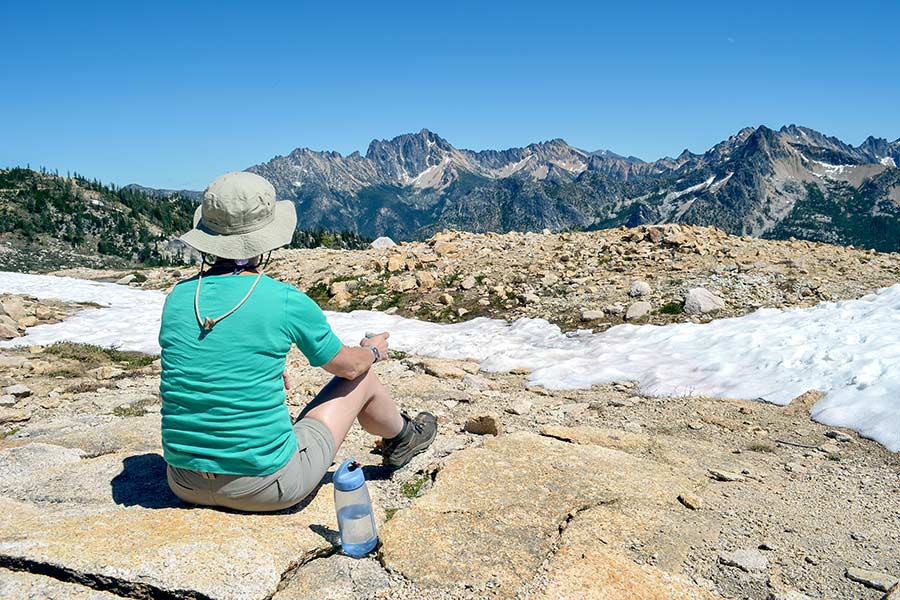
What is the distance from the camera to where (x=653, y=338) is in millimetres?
11508

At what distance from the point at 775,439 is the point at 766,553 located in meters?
3.32

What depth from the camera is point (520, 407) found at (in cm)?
791

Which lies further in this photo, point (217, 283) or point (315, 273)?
point (315, 273)

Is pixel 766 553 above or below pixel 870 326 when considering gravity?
below

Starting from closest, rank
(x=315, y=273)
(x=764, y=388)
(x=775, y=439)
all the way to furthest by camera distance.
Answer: (x=775, y=439) → (x=764, y=388) → (x=315, y=273)

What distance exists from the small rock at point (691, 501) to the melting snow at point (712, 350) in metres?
3.15

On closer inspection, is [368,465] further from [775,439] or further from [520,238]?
[520,238]

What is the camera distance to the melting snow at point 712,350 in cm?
788

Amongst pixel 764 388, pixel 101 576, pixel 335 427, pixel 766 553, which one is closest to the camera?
pixel 101 576

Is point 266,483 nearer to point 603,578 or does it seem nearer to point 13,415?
point 603,578

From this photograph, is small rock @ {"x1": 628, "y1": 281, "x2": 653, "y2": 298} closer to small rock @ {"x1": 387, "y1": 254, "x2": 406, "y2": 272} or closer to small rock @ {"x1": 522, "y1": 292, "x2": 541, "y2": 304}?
small rock @ {"x1": 522, "y1": 292, "x2": 541, "y2": 304}

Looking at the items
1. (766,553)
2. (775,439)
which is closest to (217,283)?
(766,553)

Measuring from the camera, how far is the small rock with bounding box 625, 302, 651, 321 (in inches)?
504

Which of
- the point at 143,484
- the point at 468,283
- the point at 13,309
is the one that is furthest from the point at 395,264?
the point at 143,484
